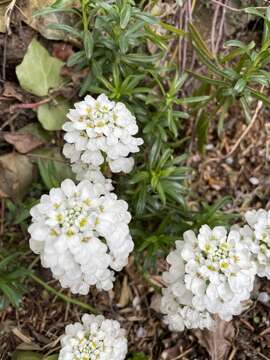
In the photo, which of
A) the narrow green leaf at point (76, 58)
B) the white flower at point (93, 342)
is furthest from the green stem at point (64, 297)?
the narrow green leaf at point (76, 58)

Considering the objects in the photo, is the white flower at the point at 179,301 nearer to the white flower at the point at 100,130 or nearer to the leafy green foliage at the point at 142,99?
the leafy green foliage at the point at 142,99

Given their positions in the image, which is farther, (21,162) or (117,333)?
(21,162)

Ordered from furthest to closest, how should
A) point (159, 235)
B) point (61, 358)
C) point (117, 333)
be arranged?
point (159, 235) < point (117, 333) < point (61, 358)

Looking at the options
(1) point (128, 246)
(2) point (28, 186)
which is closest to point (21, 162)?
(2) point (28, 186)

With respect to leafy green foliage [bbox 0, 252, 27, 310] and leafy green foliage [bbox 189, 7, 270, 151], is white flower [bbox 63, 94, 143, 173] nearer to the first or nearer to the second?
leafy green foliage [bbox 189, 7, 270, 151]

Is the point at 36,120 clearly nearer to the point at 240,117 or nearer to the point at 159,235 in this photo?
the point at 159,235

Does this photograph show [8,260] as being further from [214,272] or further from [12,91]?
[214,272]

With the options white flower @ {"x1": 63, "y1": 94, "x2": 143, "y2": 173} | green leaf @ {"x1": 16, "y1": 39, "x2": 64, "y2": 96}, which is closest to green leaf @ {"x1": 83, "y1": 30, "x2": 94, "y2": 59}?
white flower @ {"x1": 63, "y1": 94, "x2": 143, "y2": 173}
